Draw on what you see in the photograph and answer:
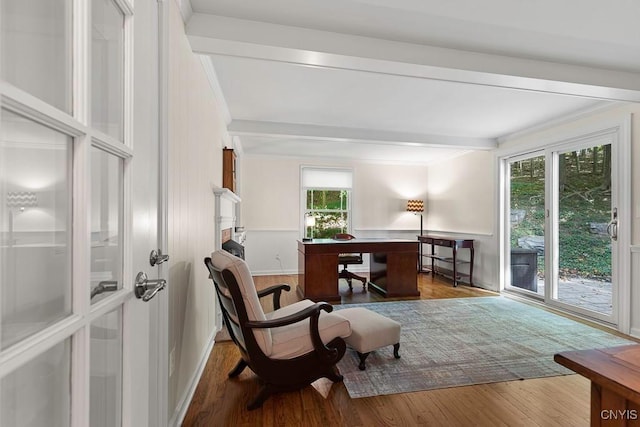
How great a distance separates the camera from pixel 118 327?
776mm

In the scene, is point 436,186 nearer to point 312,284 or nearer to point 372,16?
point 312,284

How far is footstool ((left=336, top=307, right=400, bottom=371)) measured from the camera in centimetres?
231

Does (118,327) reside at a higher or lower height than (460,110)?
lower

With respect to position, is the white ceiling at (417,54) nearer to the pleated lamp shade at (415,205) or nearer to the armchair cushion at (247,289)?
the armchair cushion at (247,289)

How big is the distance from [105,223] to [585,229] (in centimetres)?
474

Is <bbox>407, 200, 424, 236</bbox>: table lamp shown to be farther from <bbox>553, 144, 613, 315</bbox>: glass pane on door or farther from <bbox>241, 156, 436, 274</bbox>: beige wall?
<bbox>553, 144, 613, 315</bbox>: glass pane on door

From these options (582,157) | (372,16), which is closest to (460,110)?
(582,157)

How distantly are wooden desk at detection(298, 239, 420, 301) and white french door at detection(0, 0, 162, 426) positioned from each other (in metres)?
3.32

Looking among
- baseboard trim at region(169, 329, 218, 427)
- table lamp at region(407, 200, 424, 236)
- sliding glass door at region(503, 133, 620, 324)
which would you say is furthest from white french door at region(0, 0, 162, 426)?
table lamp at region(407, 200, 424, 236)

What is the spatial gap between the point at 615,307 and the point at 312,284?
3421 mm

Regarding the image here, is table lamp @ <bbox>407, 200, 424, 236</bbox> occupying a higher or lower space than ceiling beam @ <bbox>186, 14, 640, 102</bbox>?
lower

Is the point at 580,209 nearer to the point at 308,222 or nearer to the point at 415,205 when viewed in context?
the point at 415,205

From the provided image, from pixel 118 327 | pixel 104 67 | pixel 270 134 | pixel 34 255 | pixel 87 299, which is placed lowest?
pixel 118 327

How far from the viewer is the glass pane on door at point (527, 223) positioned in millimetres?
4215
